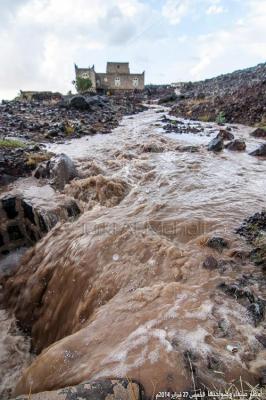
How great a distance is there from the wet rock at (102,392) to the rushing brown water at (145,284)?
0.09 meters

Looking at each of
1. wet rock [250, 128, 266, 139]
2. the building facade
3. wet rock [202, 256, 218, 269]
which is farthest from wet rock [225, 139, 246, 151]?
the building facade

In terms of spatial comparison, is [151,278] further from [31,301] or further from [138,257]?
[31,301]

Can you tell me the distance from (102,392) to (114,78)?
53.1 m

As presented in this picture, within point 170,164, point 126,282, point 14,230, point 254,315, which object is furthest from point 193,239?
point 170,164

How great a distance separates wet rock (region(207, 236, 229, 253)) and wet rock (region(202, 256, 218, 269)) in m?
0.31

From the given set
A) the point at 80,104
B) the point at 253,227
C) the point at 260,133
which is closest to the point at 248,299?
the point at 253,227

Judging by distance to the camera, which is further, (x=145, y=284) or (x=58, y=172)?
(x=58, y=172)

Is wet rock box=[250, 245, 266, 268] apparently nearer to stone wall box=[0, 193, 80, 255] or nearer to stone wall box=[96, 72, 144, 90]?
Answer: stone wall box=[0, 193, 80, 255]

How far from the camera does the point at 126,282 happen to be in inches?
141

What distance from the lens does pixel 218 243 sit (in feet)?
13.0

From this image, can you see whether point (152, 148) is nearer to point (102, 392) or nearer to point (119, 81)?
point (102, 392)

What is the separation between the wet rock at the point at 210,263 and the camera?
139 inches

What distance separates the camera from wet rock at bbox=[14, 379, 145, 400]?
6.08 feet

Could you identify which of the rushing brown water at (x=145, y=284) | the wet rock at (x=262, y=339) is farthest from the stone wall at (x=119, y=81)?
the wet rock at (x=262, y=339)
